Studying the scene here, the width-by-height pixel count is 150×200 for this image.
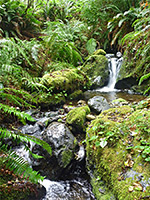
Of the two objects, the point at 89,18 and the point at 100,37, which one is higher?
the point at 89,18

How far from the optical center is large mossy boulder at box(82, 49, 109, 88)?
21.6 ft

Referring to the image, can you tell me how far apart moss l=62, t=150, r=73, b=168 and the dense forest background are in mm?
946

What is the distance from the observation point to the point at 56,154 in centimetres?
246

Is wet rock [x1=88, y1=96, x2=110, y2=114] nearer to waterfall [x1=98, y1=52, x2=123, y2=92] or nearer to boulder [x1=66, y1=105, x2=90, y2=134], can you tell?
boulder [x1=66, y1=105, x2=90, y2=134]

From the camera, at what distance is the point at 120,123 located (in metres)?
2.32

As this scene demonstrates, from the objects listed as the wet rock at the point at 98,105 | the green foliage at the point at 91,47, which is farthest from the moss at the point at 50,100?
the green foliage at the point at 91,47

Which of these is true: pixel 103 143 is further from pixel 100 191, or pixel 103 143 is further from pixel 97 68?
pixel 97 68

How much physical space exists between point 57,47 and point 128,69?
306 cm

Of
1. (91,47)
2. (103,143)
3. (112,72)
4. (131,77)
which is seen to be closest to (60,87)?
(103,143)

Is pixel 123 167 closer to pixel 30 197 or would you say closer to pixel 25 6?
pixel 30 197

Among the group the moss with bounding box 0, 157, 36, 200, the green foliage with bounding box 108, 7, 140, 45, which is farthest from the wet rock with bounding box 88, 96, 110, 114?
the green foliage with bounding box 108, 7, 140, 45

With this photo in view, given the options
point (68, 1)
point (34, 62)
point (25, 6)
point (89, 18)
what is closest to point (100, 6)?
point (89, 18)

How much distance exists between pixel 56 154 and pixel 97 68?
514 cm

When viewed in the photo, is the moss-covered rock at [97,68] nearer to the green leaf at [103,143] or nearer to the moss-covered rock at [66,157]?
the moss-covered rock at [66,157]
